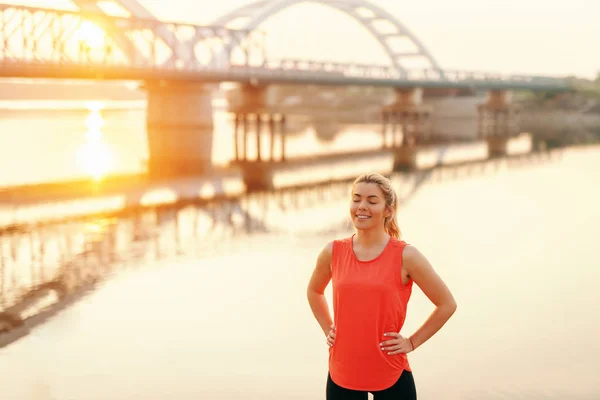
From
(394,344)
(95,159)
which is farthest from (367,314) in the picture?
(95,159)

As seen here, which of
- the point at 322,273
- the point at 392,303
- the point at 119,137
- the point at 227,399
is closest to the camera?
the point at 392,303

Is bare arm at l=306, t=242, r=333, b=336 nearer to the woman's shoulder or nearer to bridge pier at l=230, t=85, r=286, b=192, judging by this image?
the woman's shoulder

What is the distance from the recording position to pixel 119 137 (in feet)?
187

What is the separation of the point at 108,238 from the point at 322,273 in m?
12.5

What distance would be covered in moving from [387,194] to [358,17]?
77.0 meters

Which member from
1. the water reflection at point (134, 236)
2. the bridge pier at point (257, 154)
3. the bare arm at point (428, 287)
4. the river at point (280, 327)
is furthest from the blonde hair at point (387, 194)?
the bridge pier at point (257, 154)

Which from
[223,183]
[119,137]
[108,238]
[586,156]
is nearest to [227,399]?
[108,238]

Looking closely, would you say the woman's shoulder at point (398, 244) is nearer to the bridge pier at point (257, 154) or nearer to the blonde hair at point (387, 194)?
the blonde hair at point (387, 194)

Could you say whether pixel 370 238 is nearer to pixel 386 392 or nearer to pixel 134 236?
pixel 386 392

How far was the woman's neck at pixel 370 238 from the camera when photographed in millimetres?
4074

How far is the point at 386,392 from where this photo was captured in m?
4.08

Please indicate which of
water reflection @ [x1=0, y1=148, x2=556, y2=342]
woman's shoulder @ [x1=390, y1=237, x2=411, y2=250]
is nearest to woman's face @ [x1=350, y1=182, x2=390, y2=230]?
woman's shoulder @ [x1=390, y1=237, x2=411, y2=250]

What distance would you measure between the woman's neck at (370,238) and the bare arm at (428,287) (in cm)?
15

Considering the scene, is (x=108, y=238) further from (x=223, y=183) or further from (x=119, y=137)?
(x=119, y=137)
